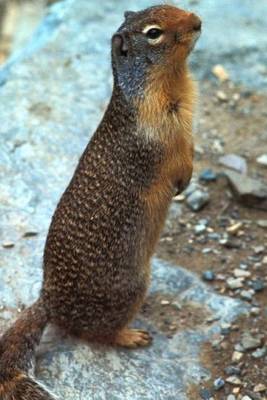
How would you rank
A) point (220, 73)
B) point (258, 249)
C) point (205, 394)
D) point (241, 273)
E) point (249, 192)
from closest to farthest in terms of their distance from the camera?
point (205, 394), point (241, 273), point (258, 249), point (249, 192), point (220, 73)

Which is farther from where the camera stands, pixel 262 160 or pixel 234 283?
pixel 262 160

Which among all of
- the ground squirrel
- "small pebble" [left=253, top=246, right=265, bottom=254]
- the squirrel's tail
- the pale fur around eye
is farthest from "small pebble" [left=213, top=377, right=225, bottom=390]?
the pale fur around eye

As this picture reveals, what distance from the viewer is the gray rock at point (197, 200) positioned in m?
4.61

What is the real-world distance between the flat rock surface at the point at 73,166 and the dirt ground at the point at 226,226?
3.9 inches

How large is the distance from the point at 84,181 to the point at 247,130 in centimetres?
204

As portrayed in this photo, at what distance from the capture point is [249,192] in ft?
15.2

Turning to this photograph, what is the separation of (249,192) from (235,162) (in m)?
0.39

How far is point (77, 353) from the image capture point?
354 centimetres

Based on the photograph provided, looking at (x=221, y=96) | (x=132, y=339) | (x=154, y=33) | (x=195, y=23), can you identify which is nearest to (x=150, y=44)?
(x=154, y=33)

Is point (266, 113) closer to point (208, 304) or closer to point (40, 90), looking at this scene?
point (40, 90)

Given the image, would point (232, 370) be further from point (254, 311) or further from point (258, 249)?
point (258, 249)

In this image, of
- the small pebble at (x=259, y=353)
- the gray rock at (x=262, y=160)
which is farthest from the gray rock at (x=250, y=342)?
the gray rock at (x=262, y=160)

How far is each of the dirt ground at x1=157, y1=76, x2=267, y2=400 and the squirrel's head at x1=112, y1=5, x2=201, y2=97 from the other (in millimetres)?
1124

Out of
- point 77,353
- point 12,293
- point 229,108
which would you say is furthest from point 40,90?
point 77,353
